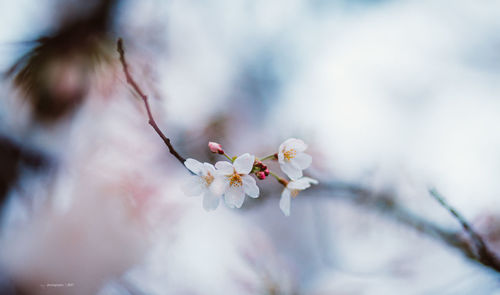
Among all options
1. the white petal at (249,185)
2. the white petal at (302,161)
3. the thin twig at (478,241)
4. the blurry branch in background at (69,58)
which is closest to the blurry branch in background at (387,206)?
the thin twig at (478,241)

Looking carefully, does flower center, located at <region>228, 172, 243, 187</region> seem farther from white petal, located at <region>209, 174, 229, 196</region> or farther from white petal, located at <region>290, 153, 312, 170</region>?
white petal, located at <region>290, 153, 312, 170</region>

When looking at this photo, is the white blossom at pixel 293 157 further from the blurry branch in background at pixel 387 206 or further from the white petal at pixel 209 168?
the blurry branch in background at pixel 387 206

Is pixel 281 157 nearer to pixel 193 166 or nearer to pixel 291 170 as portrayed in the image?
pixel 291 170

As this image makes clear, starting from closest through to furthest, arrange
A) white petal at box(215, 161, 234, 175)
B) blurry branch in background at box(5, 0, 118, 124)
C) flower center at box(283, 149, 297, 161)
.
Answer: white petal at box(215, 161, 234, 175)
flower center at box(283, 149, 297, 161)
blurry branch in background at box(5, 0, 118, 124)

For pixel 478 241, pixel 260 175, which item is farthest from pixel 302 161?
pixel 478 241

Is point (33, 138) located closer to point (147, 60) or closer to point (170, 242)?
point (147, 60)

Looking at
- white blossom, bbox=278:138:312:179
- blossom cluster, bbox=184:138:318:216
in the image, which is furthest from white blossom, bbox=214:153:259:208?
white blossom, bbox=278:138:312:179
